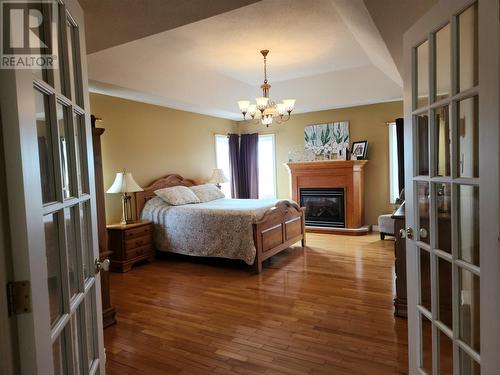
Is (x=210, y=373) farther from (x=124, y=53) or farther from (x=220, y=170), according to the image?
(x=220, y=170)

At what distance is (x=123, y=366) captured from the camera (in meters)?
2.25

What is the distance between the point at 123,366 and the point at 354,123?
5.60 meters

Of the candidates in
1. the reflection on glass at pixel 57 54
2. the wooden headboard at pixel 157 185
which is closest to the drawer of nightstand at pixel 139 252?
the wooden headboard at pixel 157 185

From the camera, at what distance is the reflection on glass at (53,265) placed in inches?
40.8

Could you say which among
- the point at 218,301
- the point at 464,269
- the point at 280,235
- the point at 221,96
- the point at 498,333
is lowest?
the point at 218,301

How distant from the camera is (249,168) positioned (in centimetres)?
736

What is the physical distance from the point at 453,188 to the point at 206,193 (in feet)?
15.4

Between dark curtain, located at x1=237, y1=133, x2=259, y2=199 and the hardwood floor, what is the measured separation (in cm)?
292

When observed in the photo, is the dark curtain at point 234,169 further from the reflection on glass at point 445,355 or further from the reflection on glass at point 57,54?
the reflection on glass at point 57,54

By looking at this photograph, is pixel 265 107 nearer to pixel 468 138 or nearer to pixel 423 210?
pixel 423 210

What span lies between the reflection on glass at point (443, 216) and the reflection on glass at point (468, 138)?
122 millimetres

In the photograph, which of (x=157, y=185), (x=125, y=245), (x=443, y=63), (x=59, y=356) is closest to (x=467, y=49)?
(x=443, y=63)

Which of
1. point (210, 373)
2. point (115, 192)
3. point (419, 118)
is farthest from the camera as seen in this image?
point (115, 192)

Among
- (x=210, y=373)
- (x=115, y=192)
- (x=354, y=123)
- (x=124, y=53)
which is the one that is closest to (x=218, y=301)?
(x=210, y=373)
